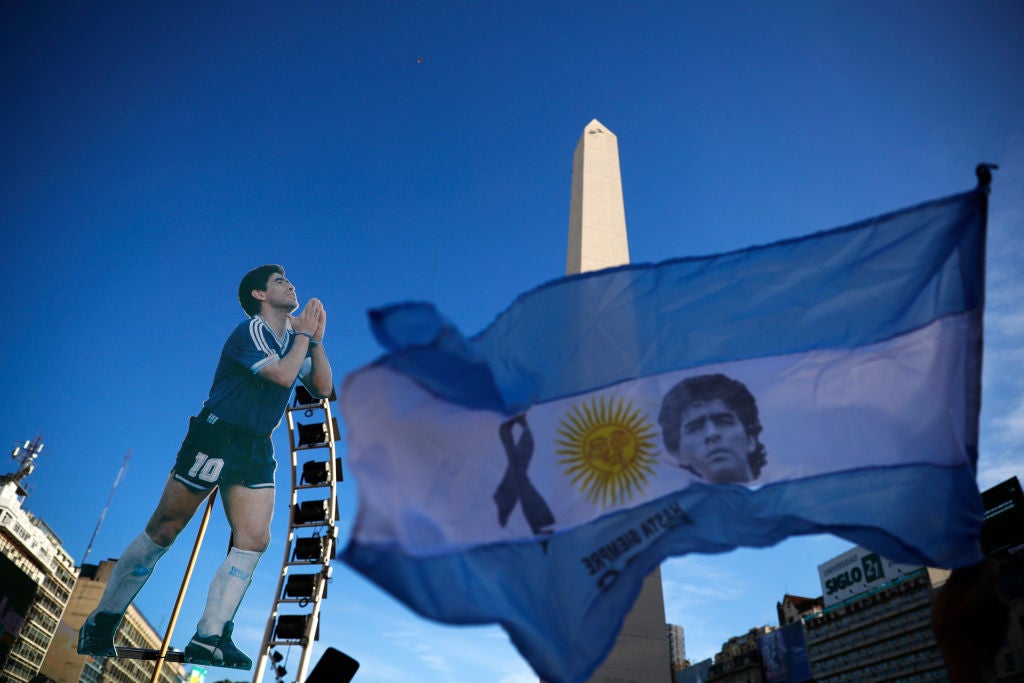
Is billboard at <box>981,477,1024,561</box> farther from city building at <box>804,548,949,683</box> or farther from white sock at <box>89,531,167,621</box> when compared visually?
white sock at <box>89,531,167,621</box>

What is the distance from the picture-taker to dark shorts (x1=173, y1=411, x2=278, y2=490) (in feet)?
67.8

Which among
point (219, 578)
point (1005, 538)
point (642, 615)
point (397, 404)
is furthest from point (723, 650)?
point (397, 404)

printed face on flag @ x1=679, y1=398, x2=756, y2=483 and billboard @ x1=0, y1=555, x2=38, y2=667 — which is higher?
billboard @ x1=0, y1=555, x2=38, y2=667

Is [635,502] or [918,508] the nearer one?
[918,508]

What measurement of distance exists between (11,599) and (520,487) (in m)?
64.3

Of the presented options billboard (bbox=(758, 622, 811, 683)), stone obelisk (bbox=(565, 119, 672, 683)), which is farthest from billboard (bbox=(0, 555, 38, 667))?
billboard (bbox=(758, 622, 811, 683))

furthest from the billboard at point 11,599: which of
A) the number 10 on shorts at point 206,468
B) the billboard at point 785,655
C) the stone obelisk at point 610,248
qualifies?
the billboard at point 785,655

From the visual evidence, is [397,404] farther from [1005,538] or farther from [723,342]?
[1005,538]

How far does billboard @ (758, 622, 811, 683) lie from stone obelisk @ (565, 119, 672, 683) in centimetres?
7606

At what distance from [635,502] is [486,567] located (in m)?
1.23

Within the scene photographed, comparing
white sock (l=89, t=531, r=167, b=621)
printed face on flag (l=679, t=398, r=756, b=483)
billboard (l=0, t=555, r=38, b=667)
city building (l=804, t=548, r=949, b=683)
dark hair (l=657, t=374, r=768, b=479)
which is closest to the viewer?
printed face on flag (l=679, t=398, r=756, b=483)

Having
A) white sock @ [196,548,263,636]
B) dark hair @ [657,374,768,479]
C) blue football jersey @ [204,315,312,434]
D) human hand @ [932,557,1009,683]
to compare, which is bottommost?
human hand @ [932,557,1009,683]

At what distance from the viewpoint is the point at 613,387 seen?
5.88 m

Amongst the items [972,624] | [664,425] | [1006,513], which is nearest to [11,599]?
[664,425]
